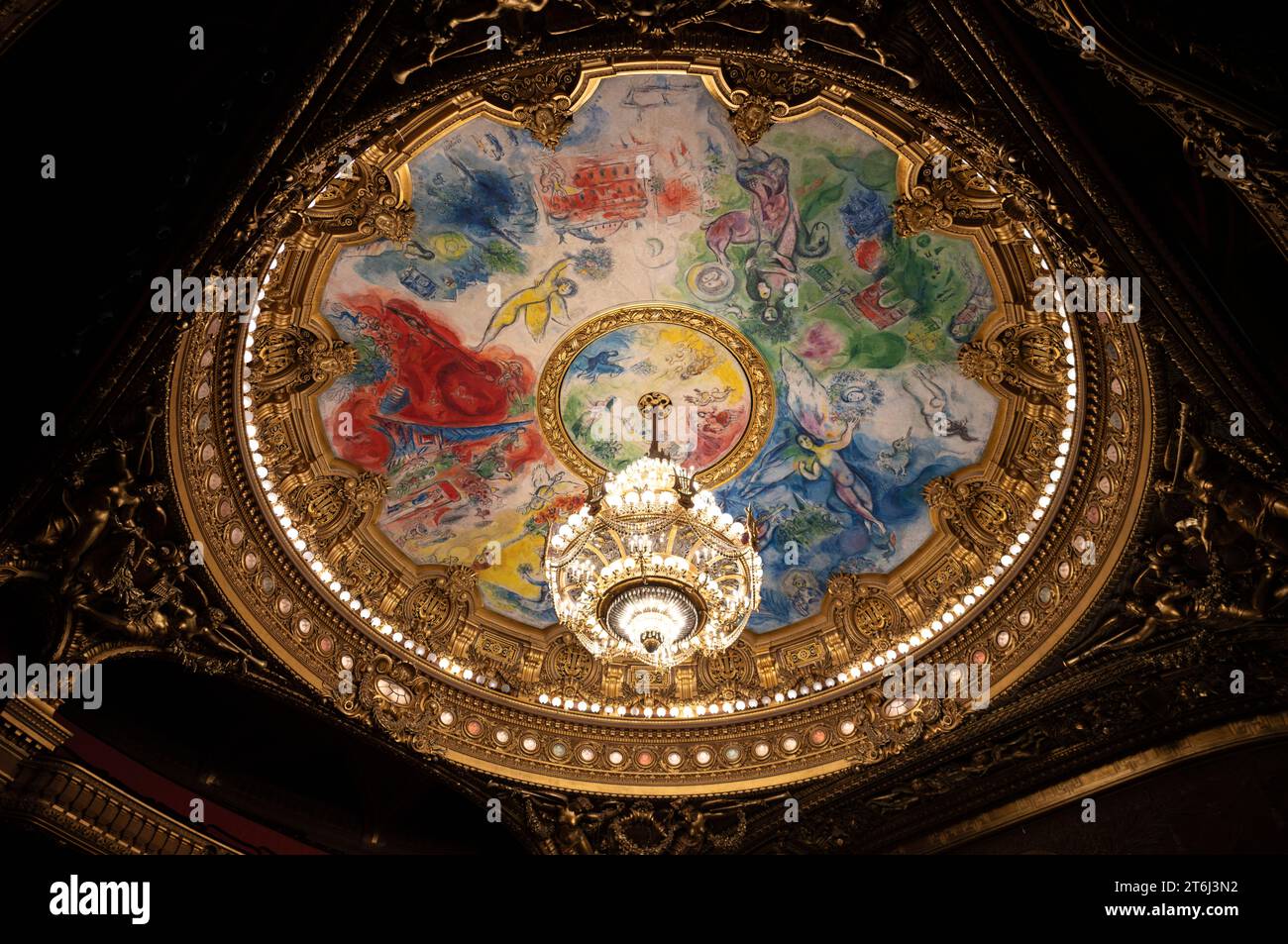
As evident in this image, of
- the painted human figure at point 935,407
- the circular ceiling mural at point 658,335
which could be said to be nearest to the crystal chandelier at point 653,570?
the circular ceiling mural at point 658,335

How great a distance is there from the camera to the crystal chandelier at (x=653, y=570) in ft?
36.6

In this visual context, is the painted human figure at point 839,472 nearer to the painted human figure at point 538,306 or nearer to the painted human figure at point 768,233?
the painted human figure at point 768,233

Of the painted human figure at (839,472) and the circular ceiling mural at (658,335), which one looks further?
the painted human figure at (839,472)

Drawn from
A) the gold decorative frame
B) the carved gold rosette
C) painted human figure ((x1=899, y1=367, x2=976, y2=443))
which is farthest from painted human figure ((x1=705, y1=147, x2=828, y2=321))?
painted human figure ((x1=899, y1=367, x2=976, y2=443))

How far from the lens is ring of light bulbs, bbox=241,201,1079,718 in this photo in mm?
12031

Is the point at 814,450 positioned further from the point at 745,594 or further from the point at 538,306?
the point at 538,306

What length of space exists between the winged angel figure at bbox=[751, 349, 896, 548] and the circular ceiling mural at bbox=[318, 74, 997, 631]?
0.03 meters

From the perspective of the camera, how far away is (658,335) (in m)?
13.7

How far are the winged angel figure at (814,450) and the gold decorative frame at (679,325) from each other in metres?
0.28

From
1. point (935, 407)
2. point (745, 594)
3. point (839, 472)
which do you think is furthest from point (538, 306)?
point (935, 407)

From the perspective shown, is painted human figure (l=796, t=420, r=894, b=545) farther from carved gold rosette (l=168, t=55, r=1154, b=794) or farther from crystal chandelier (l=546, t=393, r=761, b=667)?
crystal chandelier (l=546, t=393, r=761, b=667)

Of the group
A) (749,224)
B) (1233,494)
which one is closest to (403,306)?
(749,224)

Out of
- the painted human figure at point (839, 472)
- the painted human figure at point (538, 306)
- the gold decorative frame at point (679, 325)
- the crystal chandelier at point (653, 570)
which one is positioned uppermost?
the painted human figure at point (538, 306)
